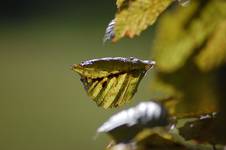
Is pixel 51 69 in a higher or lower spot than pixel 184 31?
lower

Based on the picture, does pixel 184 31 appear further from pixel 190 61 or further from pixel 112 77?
pixel 112 77

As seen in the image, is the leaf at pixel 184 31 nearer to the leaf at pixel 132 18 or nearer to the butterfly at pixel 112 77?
the leaf at pixel 132 18

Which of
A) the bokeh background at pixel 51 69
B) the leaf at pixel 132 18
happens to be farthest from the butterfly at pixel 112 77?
the bokeh background at pixel 51 69

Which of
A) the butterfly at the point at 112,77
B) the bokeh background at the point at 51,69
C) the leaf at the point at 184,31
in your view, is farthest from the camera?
the bokeh background at the point at 51,69

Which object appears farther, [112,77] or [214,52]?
[112,77]

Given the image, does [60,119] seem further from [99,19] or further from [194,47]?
[194,47]

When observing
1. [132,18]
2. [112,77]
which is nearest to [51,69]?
[112,77]
